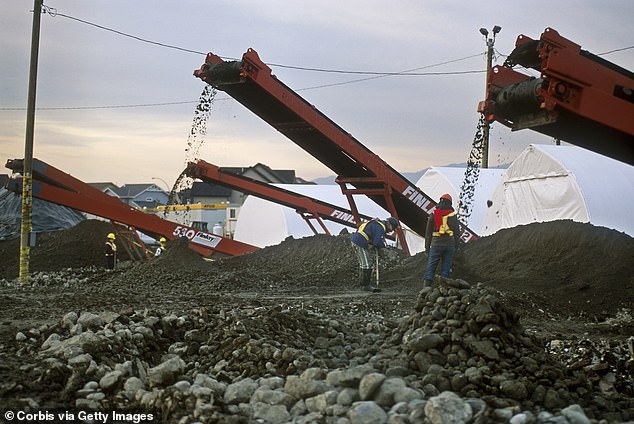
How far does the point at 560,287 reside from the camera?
13.4 m

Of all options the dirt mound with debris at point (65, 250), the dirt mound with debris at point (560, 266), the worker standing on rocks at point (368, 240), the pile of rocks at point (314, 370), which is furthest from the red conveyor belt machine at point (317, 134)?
the dirt mound with debris at point (65, 250)

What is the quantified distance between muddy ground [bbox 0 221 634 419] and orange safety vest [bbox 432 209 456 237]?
49.4 inches

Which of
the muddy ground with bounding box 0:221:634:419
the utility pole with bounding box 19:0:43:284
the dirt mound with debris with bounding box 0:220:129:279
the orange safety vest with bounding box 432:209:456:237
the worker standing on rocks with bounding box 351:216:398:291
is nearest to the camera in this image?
the muddy ground with bounding box 0:221:634:419

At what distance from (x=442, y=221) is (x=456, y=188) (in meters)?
13.9

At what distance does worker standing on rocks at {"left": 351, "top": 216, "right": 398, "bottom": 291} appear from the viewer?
46.7ft

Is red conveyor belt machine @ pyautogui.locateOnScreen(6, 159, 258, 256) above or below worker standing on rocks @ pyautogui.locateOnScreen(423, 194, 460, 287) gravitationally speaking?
above

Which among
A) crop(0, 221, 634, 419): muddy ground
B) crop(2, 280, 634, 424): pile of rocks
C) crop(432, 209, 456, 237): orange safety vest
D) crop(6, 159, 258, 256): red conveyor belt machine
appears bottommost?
crop(2, 280, 634, 424): pile of rocks

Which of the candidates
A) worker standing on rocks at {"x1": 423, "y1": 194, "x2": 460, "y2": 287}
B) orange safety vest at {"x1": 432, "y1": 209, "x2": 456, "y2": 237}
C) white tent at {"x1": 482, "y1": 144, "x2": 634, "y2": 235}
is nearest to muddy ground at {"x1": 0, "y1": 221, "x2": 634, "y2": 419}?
worker standing on rocks at {"x1": 423, "y1": 194, "x2": 460, "y2": 287}

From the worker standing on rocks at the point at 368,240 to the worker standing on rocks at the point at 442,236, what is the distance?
1.92 m

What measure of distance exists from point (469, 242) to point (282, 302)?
707 centimetres

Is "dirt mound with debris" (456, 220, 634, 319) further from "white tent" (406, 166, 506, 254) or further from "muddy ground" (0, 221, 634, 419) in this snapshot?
"white tent" (406, 166, 506, 254)

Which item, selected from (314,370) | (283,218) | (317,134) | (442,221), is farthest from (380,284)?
(283,218)

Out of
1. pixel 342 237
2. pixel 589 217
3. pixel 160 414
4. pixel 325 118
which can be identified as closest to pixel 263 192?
pixel 342 237

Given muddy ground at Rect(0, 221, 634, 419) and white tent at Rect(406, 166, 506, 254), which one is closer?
muddy ground at Rect(0, 221, 634, 419)
